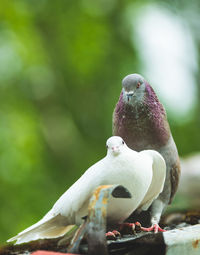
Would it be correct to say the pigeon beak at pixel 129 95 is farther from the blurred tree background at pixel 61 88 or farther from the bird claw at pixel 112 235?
the blurred tree background at pixel 61 88

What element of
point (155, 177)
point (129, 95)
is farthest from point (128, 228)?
point (129, 95)

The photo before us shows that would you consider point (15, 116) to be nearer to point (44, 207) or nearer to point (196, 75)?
point (44, 207)

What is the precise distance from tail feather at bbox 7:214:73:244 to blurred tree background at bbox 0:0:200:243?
7.08 meters

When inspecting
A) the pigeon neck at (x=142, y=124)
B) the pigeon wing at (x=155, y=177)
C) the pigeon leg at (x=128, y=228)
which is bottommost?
the pigeon leg at (x=128, y=228)

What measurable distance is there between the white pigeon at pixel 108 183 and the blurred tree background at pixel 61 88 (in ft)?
23.4

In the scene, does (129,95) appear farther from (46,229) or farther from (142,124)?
(46,229)

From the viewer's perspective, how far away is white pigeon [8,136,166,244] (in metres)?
1.92

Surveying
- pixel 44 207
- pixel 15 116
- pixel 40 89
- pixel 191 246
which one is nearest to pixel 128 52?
pixel 40 89

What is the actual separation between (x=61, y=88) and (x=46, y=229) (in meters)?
9.25

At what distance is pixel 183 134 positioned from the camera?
10977mm

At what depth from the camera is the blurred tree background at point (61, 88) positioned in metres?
9.56

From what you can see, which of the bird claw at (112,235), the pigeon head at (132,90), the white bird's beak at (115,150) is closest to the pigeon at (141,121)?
the pigeon head at (132,90)

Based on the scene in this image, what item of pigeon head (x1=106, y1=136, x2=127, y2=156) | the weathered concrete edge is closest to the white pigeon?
pigeon head (x1=106, y1=136, x2=127, y2=156)

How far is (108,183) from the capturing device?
75.4 inches
